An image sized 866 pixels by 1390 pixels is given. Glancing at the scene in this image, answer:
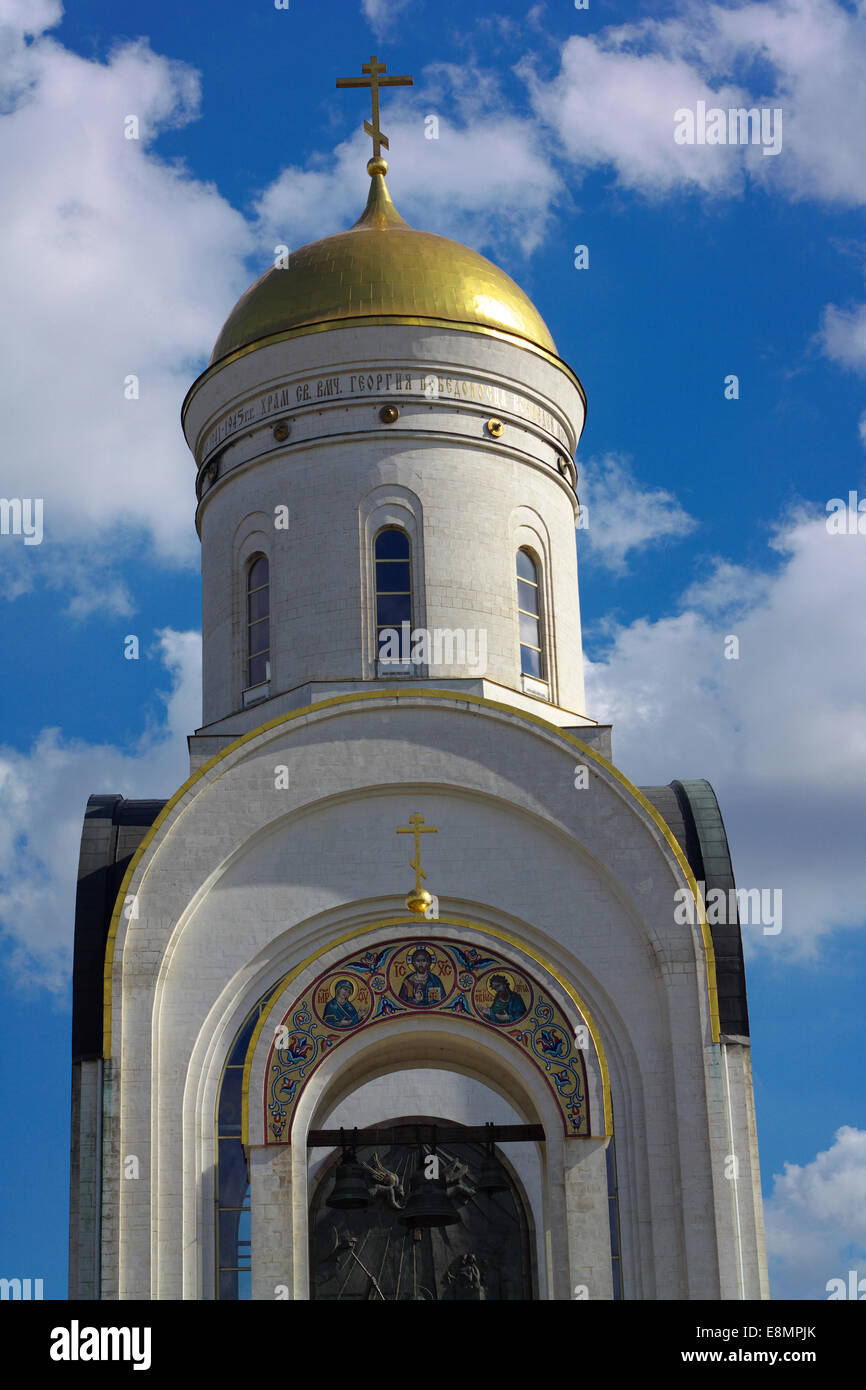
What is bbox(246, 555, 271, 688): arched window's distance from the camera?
17.7 metres

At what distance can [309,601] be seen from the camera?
1741 centimetres

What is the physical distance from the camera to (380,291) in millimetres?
18109

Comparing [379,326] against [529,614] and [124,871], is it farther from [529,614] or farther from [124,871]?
[124,871]

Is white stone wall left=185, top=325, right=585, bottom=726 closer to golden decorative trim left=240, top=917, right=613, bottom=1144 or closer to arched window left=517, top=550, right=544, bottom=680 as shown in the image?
arched window left=517, top=550, right=544, bottom=680

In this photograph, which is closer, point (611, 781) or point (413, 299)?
point (611, 781)

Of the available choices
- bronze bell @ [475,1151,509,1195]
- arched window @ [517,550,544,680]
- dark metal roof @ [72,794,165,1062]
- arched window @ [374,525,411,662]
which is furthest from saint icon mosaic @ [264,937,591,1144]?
arched window @ [517,550,544,680]

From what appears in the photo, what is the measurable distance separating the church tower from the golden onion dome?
0.04 metres

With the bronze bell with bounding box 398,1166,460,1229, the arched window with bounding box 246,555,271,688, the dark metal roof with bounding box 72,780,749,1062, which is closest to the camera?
Answer: the bronze bell with bounding box 398,1166,460,1229

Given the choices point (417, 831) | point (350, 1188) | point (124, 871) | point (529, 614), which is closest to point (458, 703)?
point (417, 831)

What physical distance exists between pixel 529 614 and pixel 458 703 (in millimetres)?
2229

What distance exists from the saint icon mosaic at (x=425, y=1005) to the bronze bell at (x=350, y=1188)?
0.78 m
